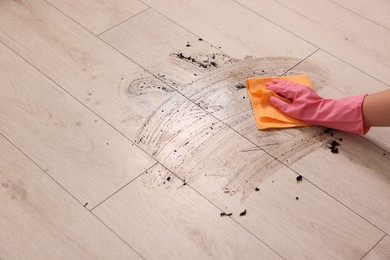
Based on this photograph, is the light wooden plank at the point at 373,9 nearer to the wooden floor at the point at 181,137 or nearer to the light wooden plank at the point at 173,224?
the wooden floor at the point at 181,137

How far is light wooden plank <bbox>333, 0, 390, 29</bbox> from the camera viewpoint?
5.83 feet

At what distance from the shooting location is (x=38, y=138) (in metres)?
1.35

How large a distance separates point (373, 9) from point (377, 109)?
0.65m

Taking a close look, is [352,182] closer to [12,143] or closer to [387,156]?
[387,156]

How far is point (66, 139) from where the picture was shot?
1.35 m

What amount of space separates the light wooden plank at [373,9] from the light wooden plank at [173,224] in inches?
38.5

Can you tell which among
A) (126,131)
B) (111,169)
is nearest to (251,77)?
(126,131)

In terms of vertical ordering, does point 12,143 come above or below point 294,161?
below

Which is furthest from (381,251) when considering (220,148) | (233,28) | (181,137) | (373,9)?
(373,9)

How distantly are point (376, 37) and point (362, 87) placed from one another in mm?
267

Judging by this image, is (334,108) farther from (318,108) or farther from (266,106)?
(266,106)

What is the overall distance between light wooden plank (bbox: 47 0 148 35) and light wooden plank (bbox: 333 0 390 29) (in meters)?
0.73

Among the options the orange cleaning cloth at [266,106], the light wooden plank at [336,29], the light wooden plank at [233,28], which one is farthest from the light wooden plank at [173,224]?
the light wooden plank at [336,29]

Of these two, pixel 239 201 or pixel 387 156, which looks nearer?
pixel 239 201
